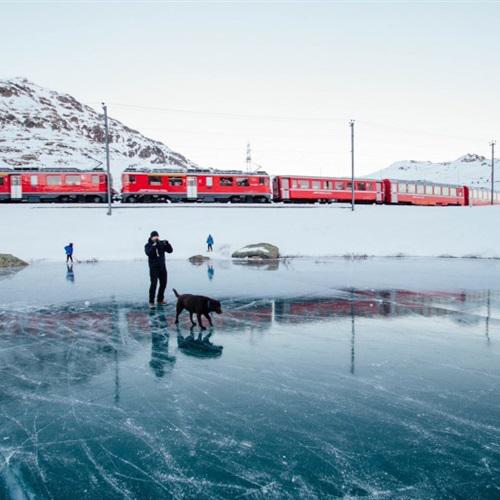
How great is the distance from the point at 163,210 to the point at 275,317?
2176 cm

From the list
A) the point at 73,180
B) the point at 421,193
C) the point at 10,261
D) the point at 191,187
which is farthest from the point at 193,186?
the point at 421,193

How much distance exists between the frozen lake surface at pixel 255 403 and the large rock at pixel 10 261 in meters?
11.1

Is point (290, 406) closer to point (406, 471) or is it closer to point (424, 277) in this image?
point (406, 471)

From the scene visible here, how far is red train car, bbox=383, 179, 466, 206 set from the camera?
135 ft

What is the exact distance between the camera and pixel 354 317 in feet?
30.5

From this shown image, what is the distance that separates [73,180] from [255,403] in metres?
32.4

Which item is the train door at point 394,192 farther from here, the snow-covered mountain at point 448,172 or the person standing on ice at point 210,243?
the snow-covered mountain at point 448,172

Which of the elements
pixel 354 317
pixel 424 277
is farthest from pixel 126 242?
pixel 354 317

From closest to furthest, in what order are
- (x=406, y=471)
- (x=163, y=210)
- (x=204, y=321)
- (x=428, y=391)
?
(x=406, y=471) → (x=428, y=391) → (x=204, y=321) → (x=163, y=210)

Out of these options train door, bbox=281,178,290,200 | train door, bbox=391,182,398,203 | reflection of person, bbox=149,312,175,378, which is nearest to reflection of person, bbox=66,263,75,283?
reflection of person, bbox=149,312,175,378

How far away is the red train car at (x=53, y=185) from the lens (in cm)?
3259

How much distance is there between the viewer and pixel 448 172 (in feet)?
537

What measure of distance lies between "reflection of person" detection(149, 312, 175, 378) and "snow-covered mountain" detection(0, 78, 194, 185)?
3081 inches

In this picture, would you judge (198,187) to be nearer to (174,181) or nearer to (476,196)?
(174,181)
